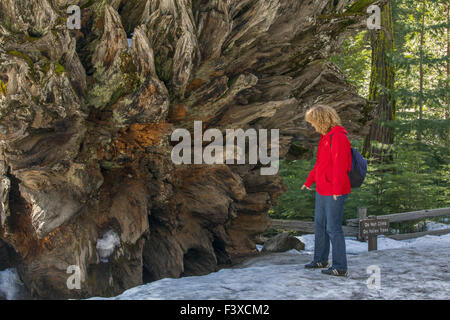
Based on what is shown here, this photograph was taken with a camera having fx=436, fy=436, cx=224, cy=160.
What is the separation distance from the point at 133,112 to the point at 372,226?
20.4ft

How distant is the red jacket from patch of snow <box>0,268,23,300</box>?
477 cm

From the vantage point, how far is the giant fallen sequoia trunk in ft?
18.6

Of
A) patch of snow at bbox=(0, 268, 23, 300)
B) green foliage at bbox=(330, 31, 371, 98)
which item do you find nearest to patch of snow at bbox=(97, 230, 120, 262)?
patch of snow at bbox=(0, 268, 23, 300)

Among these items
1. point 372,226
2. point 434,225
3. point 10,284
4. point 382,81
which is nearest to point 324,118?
point 372,226

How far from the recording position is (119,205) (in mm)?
6844

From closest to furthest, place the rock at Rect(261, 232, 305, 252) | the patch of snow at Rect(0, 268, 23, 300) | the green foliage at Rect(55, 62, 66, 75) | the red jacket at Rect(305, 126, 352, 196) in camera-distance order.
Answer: the red jacket at Rect(305, 126, 352, 196)
the green foliage at Rect(55, 62, 66, 75)
the patch of snow at Rect(0, 268, 23, 300)
the rock at Rect(261, 232, 305, 252)

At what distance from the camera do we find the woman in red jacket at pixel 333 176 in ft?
17.6

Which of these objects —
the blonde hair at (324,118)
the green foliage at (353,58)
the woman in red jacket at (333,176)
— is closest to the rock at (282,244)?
the woman in red jacket at (333,176)

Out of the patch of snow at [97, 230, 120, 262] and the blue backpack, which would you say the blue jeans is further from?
the patch of snow at [97, 230, 120, 262]

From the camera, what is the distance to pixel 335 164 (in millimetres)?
5352

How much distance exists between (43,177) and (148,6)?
9.26ft

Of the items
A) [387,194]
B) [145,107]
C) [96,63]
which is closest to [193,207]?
[145,107]

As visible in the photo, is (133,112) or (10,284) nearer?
(133,112)

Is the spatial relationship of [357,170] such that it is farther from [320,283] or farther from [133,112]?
[133,112]
